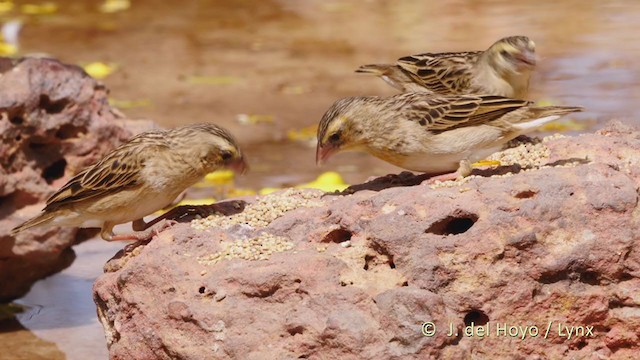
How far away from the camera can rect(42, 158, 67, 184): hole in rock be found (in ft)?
25.2

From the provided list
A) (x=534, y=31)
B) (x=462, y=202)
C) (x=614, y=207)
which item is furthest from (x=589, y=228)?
(x=534, y=31)

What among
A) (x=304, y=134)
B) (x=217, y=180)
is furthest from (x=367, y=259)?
(x=304, y=134)

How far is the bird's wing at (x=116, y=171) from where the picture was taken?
5.82 meters

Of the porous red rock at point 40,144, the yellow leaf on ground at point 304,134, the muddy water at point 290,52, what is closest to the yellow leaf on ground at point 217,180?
the muddy water at point 290,52

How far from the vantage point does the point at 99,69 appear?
14023 mm

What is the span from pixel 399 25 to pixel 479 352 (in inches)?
468

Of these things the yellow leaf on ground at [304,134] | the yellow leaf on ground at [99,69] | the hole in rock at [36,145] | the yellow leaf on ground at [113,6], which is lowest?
the yellow leaf on ground at [113,6]

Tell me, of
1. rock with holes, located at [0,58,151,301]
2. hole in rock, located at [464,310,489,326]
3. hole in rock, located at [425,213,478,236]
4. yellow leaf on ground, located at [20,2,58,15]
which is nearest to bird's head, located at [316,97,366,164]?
hole in rock, located at [425,213,478,236]

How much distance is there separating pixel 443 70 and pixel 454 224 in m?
2.57

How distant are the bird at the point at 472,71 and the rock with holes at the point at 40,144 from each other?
5.99ft

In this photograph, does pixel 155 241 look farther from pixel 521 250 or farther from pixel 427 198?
pixel 521 250

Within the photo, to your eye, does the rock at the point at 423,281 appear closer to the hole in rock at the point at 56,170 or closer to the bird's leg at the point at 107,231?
the bird's leg at the point at 107,231

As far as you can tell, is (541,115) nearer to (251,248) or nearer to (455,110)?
(455,110)

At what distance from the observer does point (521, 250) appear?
500 cm
